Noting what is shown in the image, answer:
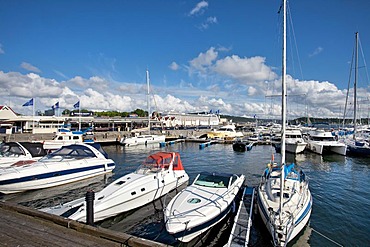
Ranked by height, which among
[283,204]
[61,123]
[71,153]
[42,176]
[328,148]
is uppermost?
[61,123]

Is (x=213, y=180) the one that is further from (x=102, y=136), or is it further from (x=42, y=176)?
(x=102, y=136)

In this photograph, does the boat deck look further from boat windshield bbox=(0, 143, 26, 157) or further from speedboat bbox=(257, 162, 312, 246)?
boat windshield bbox=(0, 143, 26, 157)

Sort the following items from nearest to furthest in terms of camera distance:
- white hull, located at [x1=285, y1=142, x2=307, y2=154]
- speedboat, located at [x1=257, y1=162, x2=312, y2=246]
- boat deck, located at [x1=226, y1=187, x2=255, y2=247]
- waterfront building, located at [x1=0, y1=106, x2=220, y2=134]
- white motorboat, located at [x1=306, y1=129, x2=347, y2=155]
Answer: speedboat, located at [x1=257, y1=162, x2=312, y2=246] < boat deck, located at [x1=226, y1=187, x2=255, y2=247] < white motorboat, located at [x1=306, y1=129, x2=347, y2=155] < white hull, located at [x1=285, y1=142, x2=307, y2=154] < waterfront building, located at [x1=0, y1=106, x2=220, y2=134]

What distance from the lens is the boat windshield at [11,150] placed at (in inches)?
723

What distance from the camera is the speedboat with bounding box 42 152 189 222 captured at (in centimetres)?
1050

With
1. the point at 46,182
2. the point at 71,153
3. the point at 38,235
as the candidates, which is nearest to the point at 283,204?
the point at 38,235

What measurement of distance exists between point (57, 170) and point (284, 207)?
14.9 metres

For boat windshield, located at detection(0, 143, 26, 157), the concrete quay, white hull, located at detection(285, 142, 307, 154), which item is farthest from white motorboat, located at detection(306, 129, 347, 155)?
boat windshield, located at detection(0, 143, 26, 157)

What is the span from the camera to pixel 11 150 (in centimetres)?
1881

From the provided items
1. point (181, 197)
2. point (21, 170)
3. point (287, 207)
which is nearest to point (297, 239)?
point (287, 207)

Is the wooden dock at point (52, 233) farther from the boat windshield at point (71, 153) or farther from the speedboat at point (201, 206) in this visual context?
the boat windshield at point (71, 153)

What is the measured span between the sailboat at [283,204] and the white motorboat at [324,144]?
25412 mm

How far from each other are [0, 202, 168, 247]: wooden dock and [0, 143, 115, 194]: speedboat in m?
8.80

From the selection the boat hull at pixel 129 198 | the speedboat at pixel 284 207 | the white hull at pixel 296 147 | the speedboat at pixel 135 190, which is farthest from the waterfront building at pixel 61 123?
the speedboat at pixel 284 207
